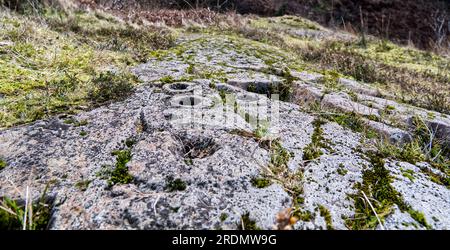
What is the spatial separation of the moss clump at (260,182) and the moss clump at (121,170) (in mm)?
653

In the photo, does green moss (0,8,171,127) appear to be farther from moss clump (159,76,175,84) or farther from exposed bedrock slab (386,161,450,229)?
exposed bedrock slab (386,161,450,229)

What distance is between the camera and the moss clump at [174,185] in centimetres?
155

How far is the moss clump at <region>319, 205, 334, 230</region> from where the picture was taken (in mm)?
1412

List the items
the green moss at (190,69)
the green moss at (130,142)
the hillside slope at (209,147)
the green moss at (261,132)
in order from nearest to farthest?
the hillside slope at (209,147), the green moss at (130,142), the green moss at (261,132), the green moss at (190,69)

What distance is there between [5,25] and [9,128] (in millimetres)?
2468

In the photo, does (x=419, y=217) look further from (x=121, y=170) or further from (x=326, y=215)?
(x=121, y=170)

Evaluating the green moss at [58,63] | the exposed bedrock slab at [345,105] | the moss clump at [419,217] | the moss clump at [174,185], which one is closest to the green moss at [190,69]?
the green moss at [58,63]

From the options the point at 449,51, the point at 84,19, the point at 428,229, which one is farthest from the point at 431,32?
the point at 428,229

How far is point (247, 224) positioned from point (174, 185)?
433mm

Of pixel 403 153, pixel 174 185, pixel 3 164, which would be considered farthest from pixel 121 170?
pixel 403 153

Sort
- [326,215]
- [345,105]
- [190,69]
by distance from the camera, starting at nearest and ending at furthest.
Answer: [326,215], [345,105], [190,69]

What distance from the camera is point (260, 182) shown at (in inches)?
63.9

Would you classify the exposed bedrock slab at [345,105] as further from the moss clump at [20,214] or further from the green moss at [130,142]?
the moss clump at [20,214]
